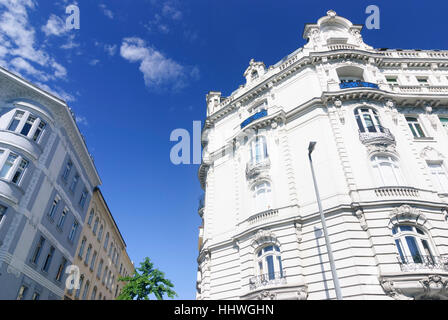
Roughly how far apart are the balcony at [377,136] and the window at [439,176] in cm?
371

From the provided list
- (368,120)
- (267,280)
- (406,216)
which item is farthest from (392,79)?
(267,280)

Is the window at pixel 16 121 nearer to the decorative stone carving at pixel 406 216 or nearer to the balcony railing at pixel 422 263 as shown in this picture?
the decorative stone carving at pixel 406 216

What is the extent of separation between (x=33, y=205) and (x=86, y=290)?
15648mm

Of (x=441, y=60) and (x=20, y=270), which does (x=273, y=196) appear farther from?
(x=441, y=60)

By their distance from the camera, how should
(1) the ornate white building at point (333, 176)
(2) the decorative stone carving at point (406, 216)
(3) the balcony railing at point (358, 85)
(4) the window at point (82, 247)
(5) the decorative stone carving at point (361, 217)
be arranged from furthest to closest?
(4) the window at point (82, 247) → (3) the balcony railing at point (358, 85) → (5) the decorative stone carving at point (361, 217) → (2) the decorative stone carving at point (406, 216) → (1) the ornate white building at point (333, 176)

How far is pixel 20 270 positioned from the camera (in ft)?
66.8

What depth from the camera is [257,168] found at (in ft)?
73.4

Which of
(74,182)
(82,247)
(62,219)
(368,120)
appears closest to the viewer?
(368,120)

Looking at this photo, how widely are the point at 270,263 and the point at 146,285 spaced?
15823 millimetres

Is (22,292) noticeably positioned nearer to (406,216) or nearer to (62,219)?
(62,219)

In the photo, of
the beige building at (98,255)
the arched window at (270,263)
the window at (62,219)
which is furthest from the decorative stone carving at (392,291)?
the beige building at (98,255)

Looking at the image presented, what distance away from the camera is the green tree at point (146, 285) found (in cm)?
2723
